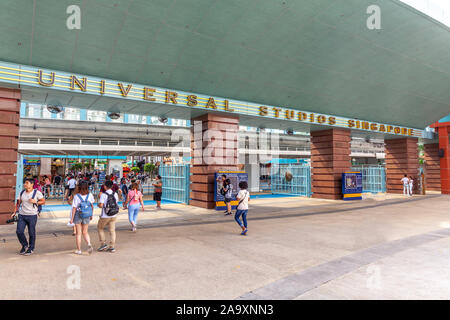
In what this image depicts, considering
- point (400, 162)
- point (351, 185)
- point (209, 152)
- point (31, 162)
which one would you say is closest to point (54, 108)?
point (209, 152)

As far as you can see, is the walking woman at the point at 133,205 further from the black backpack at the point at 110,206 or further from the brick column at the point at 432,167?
the brick column at the point at 432,167

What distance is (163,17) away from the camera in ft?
27.7

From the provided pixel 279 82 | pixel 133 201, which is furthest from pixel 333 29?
pixel 133 201

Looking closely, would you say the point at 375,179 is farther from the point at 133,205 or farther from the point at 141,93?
the point at 133,205

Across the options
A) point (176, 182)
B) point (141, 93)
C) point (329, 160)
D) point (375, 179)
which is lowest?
point (176, 182)

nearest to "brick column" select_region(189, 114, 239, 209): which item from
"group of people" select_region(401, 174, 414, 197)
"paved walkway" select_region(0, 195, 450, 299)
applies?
"paved walkway" select_region(0, 195, 450, 299)

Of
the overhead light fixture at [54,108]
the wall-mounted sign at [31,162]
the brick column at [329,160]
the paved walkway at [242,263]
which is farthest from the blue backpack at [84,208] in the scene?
the wall-mounted sign at [31,162]

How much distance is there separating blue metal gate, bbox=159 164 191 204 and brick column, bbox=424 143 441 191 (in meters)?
22.4

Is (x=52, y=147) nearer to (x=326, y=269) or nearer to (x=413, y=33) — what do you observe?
(x=326, y=269)

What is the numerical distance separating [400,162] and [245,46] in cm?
1714

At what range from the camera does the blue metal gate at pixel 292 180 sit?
18828mm

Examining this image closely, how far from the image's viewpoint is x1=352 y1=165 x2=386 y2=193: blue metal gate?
2255cm

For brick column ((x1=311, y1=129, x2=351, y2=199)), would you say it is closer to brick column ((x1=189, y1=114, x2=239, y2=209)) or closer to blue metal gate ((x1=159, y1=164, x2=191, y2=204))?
brick column ((x1=189, y1=114, x2=239, y2=209))

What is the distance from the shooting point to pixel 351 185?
1616 cm
